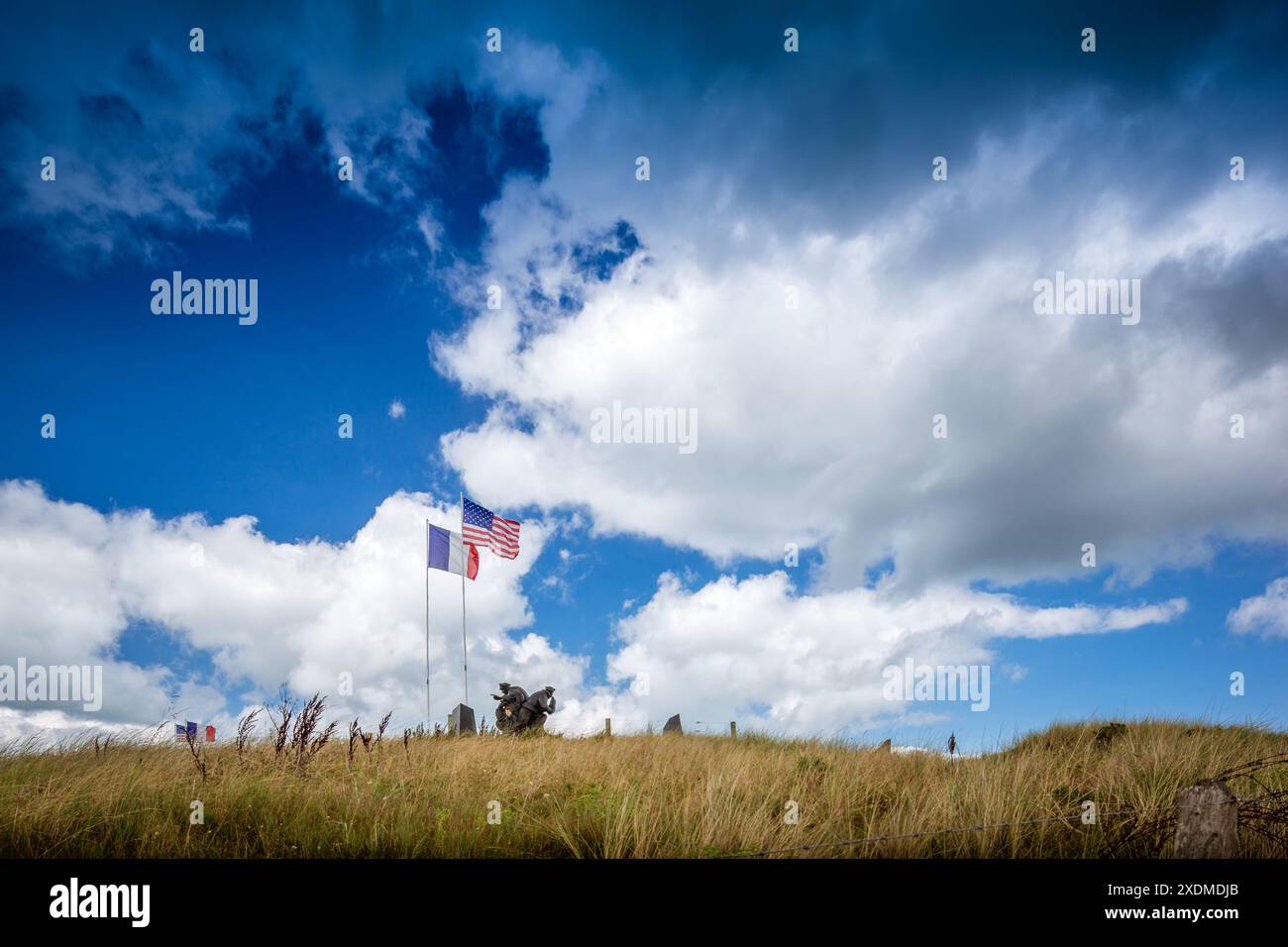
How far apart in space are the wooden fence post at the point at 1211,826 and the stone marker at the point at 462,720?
60.7ft

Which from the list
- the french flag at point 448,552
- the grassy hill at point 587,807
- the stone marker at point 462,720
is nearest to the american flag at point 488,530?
the french flag at point 448,552

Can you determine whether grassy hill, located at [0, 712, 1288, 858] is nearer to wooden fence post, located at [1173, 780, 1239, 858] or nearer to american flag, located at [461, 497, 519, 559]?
wooden fence post, located at [1173, 780, 1239, 858]

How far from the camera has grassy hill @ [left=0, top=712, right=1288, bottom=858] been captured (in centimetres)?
680

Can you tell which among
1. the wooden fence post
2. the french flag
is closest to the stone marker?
the french flag

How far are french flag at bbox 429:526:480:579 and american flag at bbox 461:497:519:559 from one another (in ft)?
1.16

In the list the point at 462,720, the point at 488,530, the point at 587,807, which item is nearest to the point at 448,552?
the point at 488,530

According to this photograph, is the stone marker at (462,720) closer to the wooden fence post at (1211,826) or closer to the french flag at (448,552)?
the french flag at (448,552)

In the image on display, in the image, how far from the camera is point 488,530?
943 inches

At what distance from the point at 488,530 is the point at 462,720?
606 centimetres
